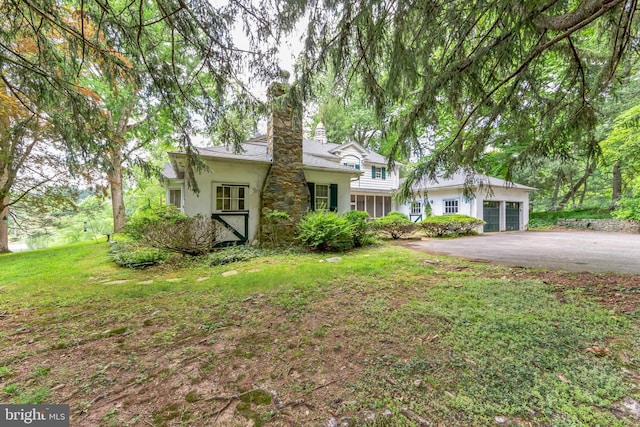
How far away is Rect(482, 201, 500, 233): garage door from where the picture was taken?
45.9ft

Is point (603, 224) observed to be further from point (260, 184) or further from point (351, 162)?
point (260, 184)

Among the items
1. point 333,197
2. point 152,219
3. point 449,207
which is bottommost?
point 152,219

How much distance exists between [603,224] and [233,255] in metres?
19.6

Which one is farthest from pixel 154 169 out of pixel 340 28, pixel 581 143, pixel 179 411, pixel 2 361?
pixel 581 143

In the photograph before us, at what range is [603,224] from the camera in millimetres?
13992

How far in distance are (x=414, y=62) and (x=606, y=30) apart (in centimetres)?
297

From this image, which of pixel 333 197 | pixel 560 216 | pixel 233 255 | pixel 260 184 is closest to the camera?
pixel 233 255

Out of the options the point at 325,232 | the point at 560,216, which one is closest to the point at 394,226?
the point at 325,232

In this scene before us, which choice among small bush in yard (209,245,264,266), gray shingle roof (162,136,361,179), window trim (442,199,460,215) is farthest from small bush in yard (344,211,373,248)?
window trim (442,199,460,215)

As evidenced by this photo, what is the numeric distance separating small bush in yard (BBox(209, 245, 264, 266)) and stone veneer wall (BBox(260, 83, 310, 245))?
817 mm

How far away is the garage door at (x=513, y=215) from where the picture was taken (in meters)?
14.9

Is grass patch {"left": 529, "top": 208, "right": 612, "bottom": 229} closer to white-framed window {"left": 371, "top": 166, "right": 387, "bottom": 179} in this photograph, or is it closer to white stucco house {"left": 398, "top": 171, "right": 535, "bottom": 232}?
white stucco house {"left": 398, "top": 171, "right": 535, "bottom": 232}

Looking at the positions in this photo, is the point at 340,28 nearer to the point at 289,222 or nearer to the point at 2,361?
the point at 2,361

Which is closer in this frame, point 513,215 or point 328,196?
point 328,196
